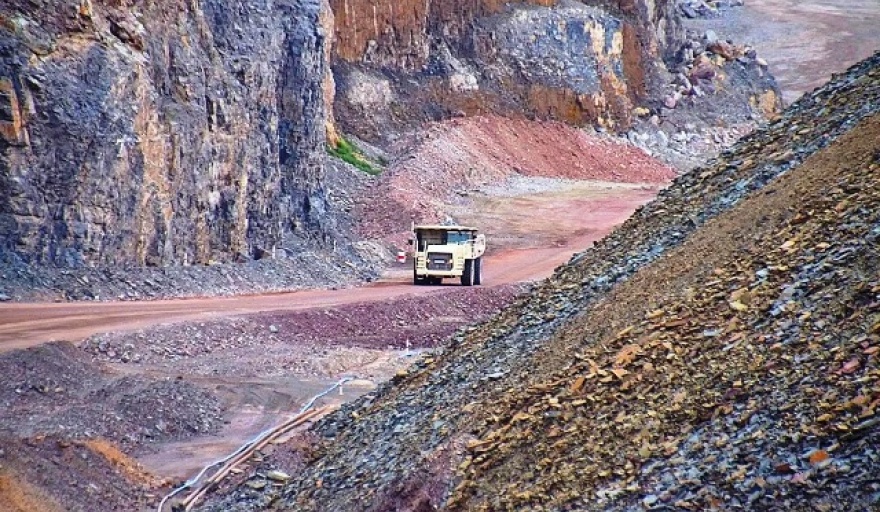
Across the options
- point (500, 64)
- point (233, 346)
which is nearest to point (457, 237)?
point (233, 346)

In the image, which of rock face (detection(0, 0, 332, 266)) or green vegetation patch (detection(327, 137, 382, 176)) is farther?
green vegetation patch (detection(327, 137, 382, 176))

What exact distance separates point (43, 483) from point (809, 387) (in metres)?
11.7

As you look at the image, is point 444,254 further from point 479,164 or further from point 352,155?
point 479,164

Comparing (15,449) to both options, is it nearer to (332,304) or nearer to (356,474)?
(356,474)

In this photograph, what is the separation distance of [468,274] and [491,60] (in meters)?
28.4

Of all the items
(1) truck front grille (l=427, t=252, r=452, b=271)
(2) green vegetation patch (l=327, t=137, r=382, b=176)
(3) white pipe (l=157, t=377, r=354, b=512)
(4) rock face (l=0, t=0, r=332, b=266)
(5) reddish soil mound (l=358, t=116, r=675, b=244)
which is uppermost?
(4) rock face (l=0, t=0, r=332, b=266)

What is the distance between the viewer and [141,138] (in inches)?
1409

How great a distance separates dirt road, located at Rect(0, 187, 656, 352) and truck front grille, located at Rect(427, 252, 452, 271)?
2.89 feet

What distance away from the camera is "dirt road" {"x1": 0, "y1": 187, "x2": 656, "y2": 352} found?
28.6 meters

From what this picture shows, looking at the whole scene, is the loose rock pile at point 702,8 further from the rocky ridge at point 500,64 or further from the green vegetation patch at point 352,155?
the green vegetation patch at point 352,155

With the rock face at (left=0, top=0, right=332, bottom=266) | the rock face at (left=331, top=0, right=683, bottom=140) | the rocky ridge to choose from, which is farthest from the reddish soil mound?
the rock face at (left=0, top=0, right=332, bottom=266)

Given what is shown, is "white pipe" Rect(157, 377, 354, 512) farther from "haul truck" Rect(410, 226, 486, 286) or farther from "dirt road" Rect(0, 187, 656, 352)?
"haul truck" Rect(410, 226, 486, 286)

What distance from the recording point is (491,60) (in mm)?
67375

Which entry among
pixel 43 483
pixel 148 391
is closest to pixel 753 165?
pixel 43 483
